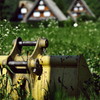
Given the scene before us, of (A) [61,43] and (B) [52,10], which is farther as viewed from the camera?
(B) [52,10]

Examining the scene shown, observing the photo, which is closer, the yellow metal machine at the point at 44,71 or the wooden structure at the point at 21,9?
the yellow metal machine at the point at 44,71

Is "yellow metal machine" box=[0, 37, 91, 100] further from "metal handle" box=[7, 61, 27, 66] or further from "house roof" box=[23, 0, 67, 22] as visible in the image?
"house roof" box=[23, 0, 67, 22]

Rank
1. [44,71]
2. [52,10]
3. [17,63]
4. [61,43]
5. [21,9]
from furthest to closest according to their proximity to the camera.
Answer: [21,9]
[52,10]
[61,43]
[44,71]
[17,63]

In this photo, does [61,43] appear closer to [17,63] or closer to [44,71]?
[44,71]

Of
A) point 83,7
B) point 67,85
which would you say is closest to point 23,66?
point 67,85

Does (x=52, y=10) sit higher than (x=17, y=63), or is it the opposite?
(x=52, y=10)

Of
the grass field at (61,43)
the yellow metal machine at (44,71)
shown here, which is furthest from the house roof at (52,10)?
the yellow metal machine at (44,71)

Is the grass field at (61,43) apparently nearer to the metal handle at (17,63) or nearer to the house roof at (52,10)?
the metal handle at (17,63)

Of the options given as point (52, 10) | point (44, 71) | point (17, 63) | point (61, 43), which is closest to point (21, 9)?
point (52, 10)

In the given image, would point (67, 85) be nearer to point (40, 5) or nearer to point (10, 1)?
point (40, 5)

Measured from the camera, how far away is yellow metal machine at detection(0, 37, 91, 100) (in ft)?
12.9

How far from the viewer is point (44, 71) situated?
410 cm

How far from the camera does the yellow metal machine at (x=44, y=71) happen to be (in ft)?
12.9

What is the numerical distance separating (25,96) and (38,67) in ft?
1.13
